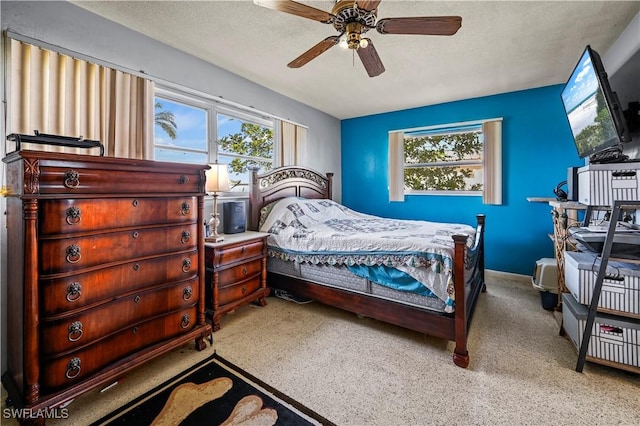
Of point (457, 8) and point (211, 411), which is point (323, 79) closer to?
point (457, 8)

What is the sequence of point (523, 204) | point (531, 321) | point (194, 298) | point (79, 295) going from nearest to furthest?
point (79, 295), point (194, 298), point (531, 321), point (523, 204)

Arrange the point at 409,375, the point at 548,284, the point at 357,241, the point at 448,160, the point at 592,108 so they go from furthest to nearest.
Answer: the point at 448,160, the point at 548,284, the point at 357,241, the point at 592,108, the point at 409,375

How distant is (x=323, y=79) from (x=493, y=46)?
1.74 m

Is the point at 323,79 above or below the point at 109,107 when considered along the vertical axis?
above

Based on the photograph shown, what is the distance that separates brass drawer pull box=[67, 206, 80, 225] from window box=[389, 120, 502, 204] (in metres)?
4.10

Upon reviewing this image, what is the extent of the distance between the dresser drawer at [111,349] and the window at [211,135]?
61.0 inches

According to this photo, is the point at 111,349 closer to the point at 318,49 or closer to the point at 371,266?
the point at 371,266

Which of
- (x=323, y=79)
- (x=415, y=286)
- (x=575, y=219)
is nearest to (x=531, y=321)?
(x=575, y=219)

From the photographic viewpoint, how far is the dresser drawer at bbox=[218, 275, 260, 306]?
2.39 meters

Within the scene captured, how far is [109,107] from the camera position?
218cm

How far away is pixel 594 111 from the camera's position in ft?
6.62

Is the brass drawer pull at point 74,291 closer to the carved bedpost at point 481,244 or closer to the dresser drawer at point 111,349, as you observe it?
the dresser drawer at point 111,349

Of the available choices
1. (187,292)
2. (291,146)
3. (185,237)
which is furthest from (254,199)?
(187,292)

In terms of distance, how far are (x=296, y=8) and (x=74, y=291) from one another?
1.98 meters
